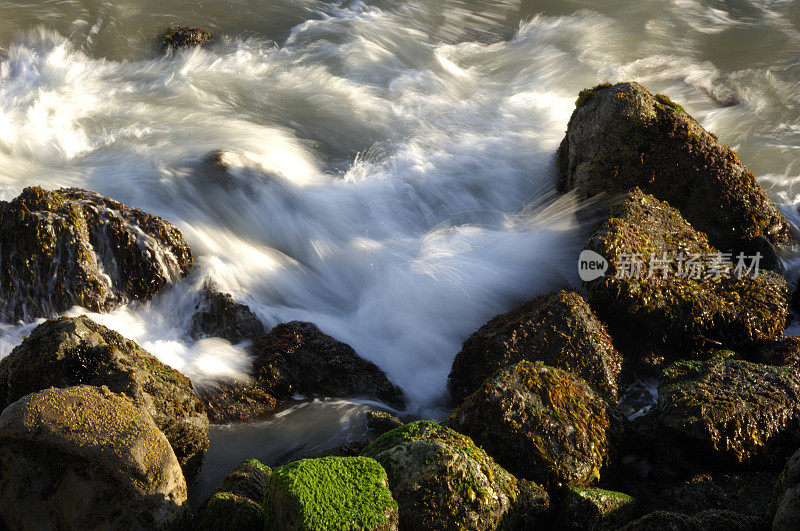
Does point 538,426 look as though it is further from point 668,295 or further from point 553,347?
point 668,295

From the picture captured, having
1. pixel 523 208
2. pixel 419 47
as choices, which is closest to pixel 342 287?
pixel 523 208

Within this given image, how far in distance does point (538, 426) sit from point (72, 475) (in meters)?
2.67

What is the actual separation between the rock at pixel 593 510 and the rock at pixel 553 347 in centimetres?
→ 133

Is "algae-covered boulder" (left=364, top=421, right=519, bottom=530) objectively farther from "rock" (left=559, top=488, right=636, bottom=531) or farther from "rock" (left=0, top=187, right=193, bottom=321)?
"rock" (left=0, top=187, right=193, bottom=321)

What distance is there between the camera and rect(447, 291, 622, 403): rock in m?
5.31

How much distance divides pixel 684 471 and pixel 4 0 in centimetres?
1221

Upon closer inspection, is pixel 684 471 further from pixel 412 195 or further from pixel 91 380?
pixel 412 195

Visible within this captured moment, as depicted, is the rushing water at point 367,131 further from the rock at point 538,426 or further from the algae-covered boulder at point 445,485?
the algae-covered boulder at point 445,485

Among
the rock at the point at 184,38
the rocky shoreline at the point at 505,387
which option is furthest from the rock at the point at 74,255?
the rock at the point at 184,38

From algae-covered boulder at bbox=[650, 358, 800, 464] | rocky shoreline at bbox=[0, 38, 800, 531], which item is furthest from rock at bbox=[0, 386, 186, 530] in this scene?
algae-covered boulder at bbox=[650, 358, 800, 464]

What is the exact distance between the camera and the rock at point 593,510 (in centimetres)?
394

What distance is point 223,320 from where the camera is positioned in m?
6.16

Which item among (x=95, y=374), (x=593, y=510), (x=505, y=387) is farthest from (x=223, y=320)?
(x=593, y=510)

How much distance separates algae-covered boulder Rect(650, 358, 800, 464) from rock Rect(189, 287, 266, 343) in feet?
11.1
